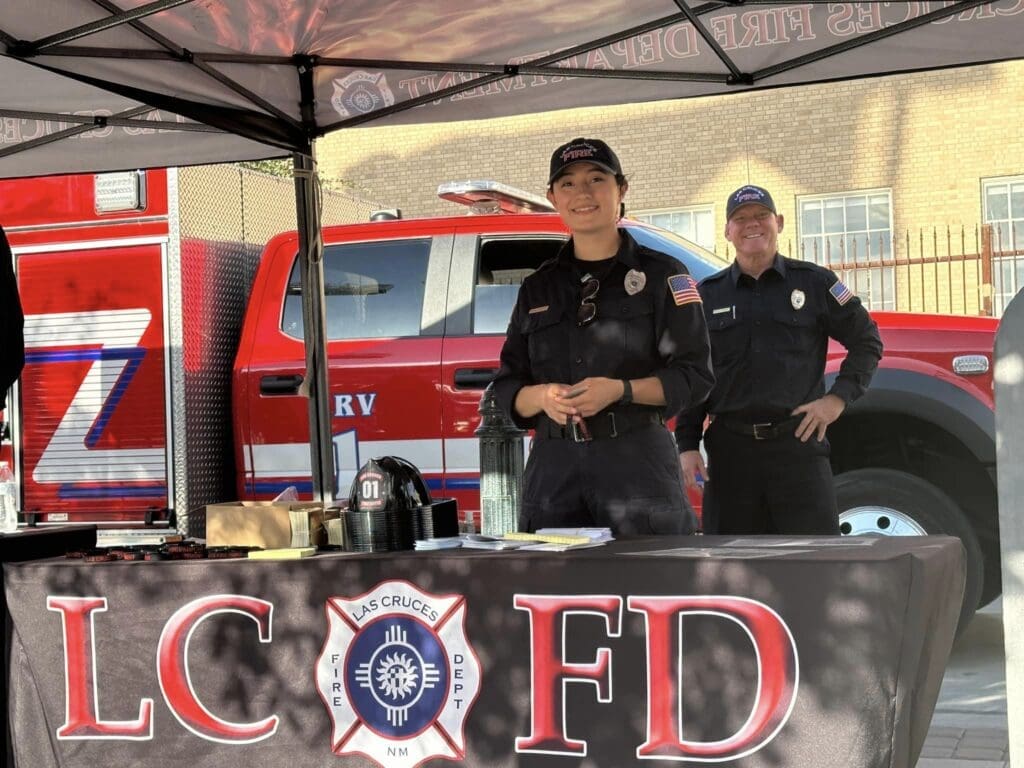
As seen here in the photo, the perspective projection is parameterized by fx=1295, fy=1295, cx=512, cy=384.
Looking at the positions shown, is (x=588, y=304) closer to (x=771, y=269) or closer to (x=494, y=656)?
(x=494, y=656)

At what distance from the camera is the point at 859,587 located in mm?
2682

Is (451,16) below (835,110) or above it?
below

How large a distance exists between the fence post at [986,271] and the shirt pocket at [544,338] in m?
12.5

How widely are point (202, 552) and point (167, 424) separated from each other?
9.14ft

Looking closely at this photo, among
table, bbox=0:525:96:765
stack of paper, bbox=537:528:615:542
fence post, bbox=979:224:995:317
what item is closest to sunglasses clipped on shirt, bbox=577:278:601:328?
stack of paper, bbox=537:528:615:542

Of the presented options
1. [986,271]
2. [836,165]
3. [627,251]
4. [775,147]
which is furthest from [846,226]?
[627,251]

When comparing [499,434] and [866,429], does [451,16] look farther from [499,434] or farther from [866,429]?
[866,429]

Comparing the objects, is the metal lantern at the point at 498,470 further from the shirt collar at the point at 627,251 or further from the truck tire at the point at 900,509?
the truck tire at the point at 900,509

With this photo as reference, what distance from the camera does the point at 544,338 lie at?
3830 millimetres

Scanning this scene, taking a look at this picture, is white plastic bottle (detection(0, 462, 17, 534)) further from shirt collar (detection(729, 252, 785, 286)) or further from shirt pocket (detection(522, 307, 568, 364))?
shirt collar (detection(729, 252, 785, 286))

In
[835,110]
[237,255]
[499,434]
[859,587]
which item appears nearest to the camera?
[859,587]

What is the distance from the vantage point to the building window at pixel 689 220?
721 inches

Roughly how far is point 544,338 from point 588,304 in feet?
0.59

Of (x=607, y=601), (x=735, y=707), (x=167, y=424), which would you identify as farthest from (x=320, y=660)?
(x=167, y=424)
